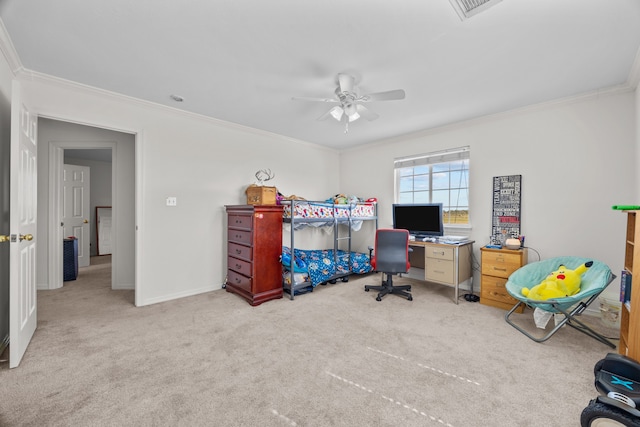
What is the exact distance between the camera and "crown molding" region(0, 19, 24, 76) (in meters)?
1.94

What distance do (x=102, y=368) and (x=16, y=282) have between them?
86 centimetres

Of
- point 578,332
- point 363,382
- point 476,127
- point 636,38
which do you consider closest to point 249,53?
point 363,382

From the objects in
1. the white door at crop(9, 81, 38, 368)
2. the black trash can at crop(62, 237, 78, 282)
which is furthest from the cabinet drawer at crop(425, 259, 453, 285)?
the black trash can at crop(62, 237, 78, 282)

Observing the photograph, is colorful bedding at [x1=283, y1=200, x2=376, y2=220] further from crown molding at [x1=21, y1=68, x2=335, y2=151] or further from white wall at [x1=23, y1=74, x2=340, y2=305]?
crown molding at [x1=21, y1=68, x2=335, y2=151]

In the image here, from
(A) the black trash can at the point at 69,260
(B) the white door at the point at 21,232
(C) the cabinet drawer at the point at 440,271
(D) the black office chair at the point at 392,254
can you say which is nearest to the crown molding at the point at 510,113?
(D) the black office chair at the point at 392,254

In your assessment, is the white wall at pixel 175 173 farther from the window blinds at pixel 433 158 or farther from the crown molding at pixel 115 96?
the window blinds at pixel 433 158

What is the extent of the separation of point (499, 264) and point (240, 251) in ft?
10.5

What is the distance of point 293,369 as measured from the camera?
1927 millimetres

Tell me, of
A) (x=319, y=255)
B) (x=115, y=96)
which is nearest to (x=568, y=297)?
(x=319, y=255)

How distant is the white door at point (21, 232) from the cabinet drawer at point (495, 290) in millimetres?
4375

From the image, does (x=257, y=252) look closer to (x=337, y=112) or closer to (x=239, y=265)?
(x=239, y=265)

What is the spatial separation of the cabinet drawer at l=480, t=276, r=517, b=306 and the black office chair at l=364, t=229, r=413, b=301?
2.88 feet

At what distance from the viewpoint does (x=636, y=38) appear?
198 centimetres

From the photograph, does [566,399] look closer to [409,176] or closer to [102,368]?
[102,368]
